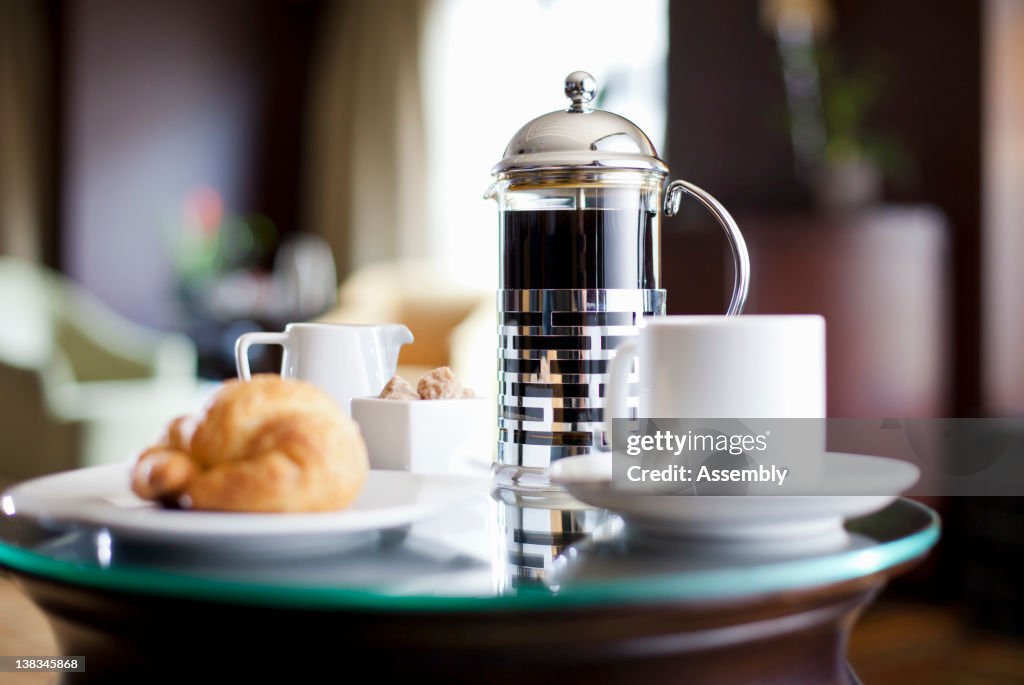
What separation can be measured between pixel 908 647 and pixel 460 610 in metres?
2.21

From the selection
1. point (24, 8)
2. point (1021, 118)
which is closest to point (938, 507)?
point (1021, 118)

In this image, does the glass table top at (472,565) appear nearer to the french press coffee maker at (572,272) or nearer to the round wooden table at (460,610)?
the round wooden table at (460,610)

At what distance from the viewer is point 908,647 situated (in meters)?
2.44

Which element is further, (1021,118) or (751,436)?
(1021,118)

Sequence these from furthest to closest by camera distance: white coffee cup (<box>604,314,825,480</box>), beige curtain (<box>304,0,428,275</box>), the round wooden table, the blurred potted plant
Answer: beige curtain (<box>304,0,428,275</box>)
the blurred potted plant
white coffee cup (<box>604,314,825,480</box>)
the round wooden table

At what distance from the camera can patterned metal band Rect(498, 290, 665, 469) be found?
78 cm

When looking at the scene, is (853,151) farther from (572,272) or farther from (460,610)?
(460,610)

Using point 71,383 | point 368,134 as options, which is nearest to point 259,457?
point 71,383

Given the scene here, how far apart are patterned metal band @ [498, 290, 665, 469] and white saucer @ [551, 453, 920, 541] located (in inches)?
5.8

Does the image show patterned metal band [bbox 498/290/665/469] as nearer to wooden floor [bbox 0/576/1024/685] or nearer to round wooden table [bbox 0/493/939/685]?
round wooden table [bbox 0/493/939/685]

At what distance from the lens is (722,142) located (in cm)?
376

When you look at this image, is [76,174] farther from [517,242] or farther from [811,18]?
[517,242]

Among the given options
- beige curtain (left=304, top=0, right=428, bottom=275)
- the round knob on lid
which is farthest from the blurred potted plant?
the round knob on lid

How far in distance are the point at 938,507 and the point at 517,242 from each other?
231 centimetres
